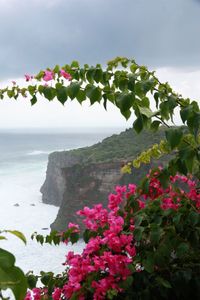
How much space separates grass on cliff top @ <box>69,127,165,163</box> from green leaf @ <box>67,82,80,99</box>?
22.5m

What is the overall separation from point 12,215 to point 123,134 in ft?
46.0

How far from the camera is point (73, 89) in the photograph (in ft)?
4.81

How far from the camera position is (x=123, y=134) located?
3556cm

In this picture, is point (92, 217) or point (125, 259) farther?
point (92, 217)

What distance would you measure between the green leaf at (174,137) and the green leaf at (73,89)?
398 millimetres

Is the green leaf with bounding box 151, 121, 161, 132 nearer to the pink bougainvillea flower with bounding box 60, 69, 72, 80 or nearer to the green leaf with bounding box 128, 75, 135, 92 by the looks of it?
the green leaf with bounding box 128, 75, 135, 92

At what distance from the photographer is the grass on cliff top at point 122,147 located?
86.1 ft

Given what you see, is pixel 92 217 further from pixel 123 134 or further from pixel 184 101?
pixel 123 134

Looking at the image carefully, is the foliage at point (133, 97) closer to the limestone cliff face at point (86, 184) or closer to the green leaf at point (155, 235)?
the green leaf at point (155, 235)

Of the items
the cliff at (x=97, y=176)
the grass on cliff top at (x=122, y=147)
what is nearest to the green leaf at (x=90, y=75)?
the cliff at (x=97, y=176)

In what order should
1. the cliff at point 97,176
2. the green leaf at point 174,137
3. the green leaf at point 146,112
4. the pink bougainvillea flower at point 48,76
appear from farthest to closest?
the cliff at point 97,176
the pink bougainvillea flower at point 48,76
the green leaf at point 146,112
the green leaf at point 174,137

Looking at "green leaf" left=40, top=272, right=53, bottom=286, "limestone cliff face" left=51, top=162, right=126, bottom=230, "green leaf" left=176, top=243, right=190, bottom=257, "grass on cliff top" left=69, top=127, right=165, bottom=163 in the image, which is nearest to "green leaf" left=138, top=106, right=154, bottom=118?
"green leaf" left=176, top=243, right=190, bottom=257

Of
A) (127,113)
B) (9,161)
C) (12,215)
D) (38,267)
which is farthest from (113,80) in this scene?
(9,161)

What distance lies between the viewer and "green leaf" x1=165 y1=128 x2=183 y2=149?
51.3 inches
